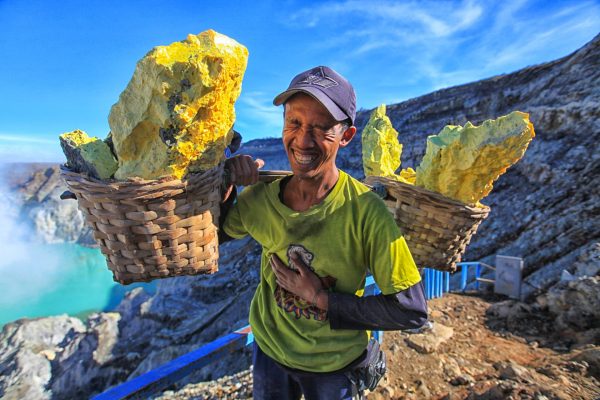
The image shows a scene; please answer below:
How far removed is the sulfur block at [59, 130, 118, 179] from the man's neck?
70 cm

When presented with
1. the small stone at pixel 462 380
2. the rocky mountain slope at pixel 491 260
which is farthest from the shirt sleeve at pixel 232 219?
the rocky mountain slope at pixel 491 260

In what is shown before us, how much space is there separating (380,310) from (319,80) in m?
0.91

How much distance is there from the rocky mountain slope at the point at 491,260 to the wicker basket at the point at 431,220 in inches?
151

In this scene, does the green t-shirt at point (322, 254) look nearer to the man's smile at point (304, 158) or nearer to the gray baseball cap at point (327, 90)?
the man's smile at point (304, 158)

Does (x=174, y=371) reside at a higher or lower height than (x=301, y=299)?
lower

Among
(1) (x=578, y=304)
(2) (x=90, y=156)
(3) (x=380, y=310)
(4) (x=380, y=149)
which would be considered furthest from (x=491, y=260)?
(2) (x=90, y=156)

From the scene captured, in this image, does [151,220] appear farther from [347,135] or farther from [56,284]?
[56,284]

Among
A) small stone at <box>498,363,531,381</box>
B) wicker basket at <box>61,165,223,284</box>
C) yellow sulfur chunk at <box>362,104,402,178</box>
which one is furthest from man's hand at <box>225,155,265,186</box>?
small stone at <box>498,363,531,381</box>

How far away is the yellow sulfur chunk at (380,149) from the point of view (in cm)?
205

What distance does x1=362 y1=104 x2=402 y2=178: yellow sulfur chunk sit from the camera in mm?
2049

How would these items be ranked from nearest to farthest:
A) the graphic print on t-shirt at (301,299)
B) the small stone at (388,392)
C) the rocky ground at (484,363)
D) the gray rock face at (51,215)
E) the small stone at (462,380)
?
1. the graphic print on t-shirt at (301,299)
2. the rocky ground at (484,363)
3. the small stone at (388,392)
4. the small stone at (462,380)
5. the gray rock face at (51,215)

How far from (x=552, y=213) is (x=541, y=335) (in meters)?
5.28

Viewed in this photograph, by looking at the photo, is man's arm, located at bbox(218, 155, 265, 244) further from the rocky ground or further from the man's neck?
the rocky ground

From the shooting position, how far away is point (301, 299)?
4.70 feet
